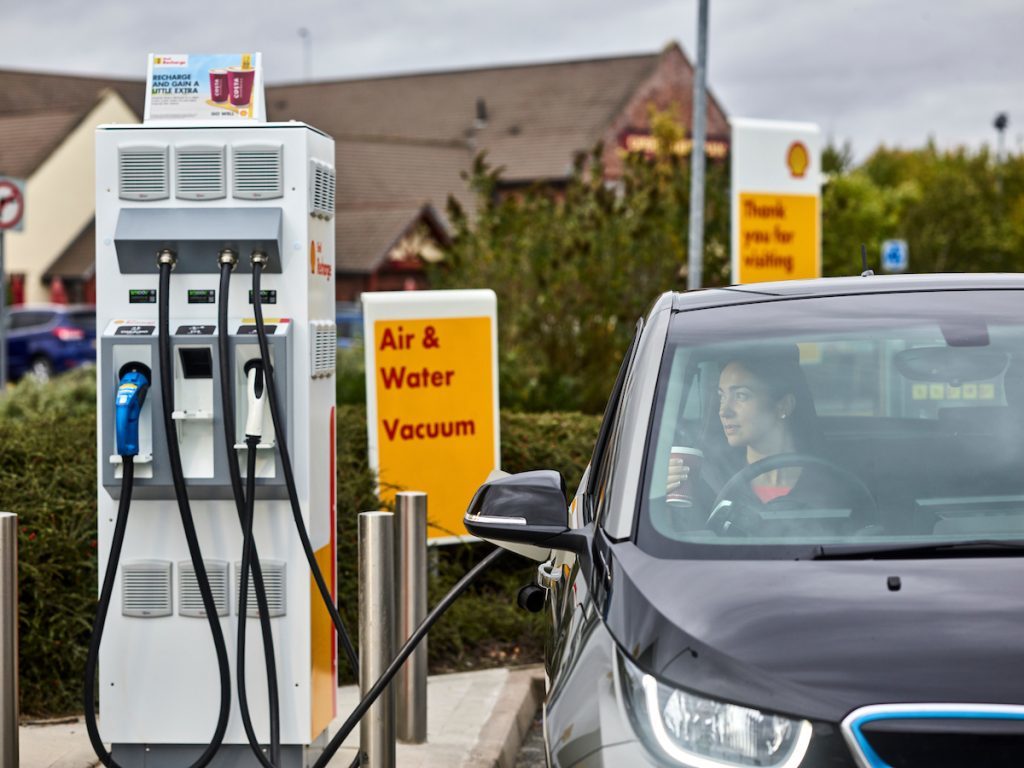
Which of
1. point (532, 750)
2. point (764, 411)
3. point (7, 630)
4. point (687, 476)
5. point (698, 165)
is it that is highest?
point (698, 165)

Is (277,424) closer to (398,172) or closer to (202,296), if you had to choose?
(202,296)

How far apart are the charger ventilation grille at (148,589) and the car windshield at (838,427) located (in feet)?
7.09

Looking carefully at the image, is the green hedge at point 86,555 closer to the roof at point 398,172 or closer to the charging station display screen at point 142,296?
the charging station display screen at point 142,296

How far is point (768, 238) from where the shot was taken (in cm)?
1464

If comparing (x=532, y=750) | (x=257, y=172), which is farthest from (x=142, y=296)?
(x=532, y=750)

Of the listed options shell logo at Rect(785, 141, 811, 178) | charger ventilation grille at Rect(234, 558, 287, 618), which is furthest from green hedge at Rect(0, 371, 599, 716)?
shell logo at Rect(785, 141, 811, 178)

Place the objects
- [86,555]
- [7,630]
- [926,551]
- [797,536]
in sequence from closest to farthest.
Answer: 1. [926,551]
2. [797,536]
3. [7,630]
4. [86,555]

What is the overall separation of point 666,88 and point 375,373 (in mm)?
55593

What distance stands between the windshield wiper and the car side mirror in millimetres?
596

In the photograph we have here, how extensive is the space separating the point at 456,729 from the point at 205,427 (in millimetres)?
1775

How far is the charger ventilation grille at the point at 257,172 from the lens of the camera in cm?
511

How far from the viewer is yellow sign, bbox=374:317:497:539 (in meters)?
8.09

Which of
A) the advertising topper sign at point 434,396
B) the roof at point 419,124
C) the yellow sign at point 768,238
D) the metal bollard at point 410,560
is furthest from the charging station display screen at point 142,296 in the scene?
the roof at point 419,124

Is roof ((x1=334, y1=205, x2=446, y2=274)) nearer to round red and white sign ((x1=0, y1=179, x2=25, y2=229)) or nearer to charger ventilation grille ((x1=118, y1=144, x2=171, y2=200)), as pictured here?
round red and white sign ((x1=0, y1=179, x2=25, y2=229))
